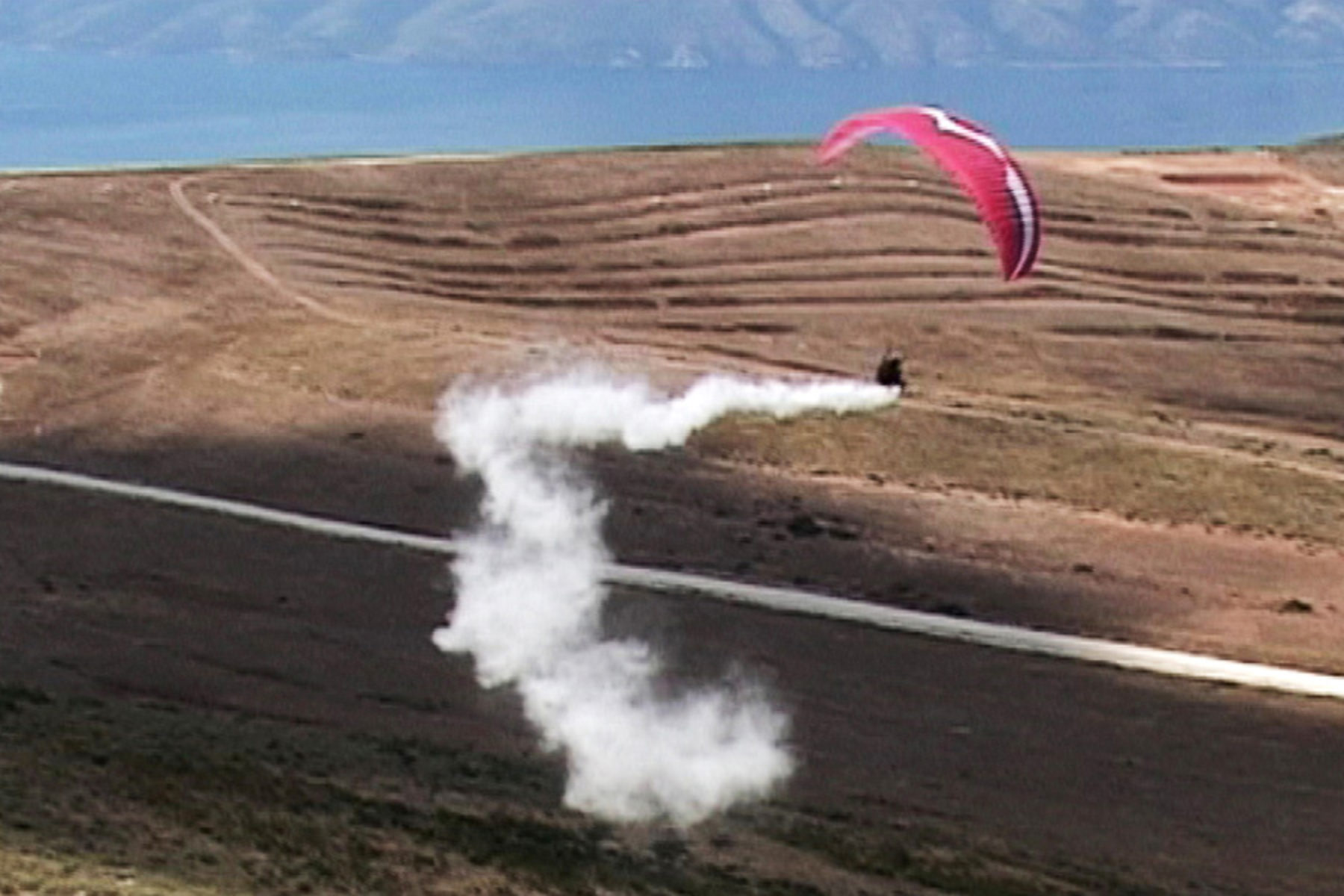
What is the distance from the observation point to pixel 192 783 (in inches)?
860

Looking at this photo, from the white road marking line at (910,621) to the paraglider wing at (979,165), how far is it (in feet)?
26.9

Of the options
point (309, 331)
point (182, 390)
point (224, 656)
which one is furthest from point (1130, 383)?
point (224, 656)

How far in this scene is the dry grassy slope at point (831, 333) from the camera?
38594 millimetres

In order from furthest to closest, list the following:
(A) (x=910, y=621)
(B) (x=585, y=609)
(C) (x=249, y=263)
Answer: (C) (x=249, y=263), (A) (x=910, y=621), (B) (x=585, y=609)

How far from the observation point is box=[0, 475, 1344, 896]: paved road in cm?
2545

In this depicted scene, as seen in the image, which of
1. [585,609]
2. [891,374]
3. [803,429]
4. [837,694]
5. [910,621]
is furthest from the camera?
[891,374]

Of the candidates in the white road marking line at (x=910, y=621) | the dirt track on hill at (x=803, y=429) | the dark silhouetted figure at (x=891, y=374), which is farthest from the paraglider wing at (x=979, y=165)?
the dark silhouetted figure at (x=891, y=374)

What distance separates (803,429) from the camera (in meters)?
45.1

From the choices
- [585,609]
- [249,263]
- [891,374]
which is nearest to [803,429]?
[891,374]

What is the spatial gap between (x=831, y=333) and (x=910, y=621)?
27033mm

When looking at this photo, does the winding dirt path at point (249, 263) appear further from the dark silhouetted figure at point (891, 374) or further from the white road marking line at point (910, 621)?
the white road marking line at point (910, 621)

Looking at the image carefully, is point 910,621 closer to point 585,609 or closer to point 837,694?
point 837,694

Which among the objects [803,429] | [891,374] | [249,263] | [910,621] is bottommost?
[910,621]

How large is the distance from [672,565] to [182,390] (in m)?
17.1
